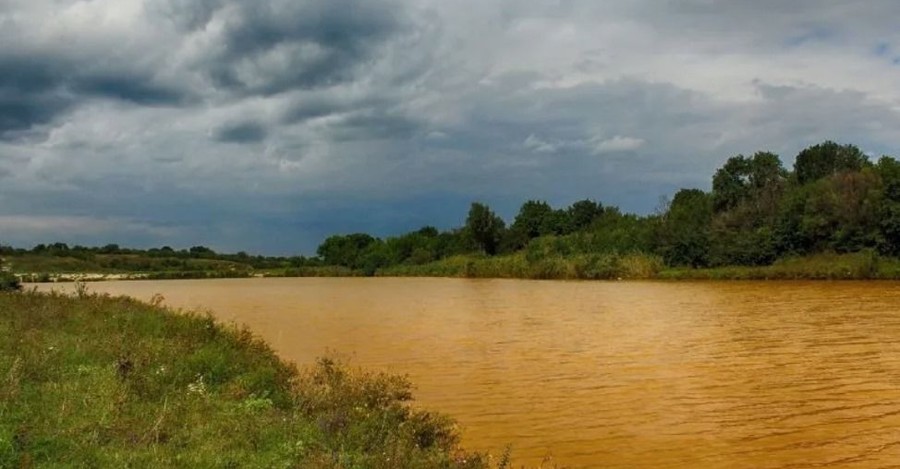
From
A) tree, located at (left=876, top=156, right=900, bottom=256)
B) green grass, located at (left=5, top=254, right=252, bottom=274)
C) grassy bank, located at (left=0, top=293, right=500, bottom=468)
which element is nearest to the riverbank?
tree, located at (left=876, top=156, right=900, bottom=256)

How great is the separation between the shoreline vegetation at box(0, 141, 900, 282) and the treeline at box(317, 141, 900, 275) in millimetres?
128

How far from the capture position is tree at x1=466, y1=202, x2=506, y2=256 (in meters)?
124

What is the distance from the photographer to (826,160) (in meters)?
89.2

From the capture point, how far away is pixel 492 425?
1437 centimetres

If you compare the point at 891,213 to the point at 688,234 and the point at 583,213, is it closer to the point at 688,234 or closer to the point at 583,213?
the point at 688,234

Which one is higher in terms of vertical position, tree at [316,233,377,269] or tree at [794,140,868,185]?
tree at [794,140,868,185]

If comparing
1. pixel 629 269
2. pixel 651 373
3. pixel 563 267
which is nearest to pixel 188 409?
pixel 651 373

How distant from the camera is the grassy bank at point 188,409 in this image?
834cm

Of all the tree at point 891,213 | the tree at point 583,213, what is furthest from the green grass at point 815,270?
the tree at point 583,213

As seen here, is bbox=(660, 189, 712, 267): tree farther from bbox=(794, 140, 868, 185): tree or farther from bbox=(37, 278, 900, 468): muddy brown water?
bbox=(37, 278, 900, 468): muddy brown water

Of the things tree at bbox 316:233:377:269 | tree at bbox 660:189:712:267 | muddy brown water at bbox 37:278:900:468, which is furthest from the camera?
tree at bbox 316:233:377:269

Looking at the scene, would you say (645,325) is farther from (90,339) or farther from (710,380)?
(90,339)

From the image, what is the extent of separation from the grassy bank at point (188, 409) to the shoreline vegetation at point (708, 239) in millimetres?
30704

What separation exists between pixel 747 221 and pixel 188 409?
77.6 metres
